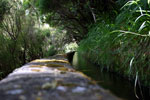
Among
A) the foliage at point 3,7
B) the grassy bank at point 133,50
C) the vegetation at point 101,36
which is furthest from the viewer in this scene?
the foliage at point 3,7

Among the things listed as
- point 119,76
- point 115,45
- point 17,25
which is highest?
point 17,25

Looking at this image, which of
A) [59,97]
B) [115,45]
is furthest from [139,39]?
[59,97]

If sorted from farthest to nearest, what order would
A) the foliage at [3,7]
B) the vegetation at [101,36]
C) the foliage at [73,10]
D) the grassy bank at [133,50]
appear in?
the foliage at [73,10], the foliage at [3,7], the vegetation at [101,36], the grassy bank at [133,50]

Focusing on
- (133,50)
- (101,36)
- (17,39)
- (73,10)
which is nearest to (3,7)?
(17,39)

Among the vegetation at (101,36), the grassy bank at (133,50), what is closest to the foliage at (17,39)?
the vegetation at (101,36)

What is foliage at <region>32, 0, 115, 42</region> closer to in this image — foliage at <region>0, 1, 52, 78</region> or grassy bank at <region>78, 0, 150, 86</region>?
foliage at <region>0, 1, 52, 78</region>

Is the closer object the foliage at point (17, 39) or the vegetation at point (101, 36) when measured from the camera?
the vegetation at point (101, 36)

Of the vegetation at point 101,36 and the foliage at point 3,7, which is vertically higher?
the foliage at point 3,7

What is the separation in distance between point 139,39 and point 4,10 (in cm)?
370

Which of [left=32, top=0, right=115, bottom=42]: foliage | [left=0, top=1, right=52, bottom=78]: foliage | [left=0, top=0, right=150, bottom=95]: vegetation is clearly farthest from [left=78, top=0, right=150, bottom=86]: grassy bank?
[left=32, top=0, right=115, bottom=42]: foliage

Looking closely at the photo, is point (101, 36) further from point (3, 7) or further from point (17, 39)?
point (3, 7)

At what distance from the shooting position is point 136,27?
2029 mm

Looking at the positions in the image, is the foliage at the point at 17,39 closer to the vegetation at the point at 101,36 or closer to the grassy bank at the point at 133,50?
the vegetation at the point at 101,36

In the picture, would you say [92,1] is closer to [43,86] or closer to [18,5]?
[18,5]
